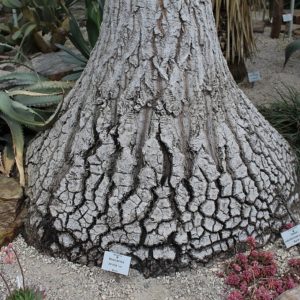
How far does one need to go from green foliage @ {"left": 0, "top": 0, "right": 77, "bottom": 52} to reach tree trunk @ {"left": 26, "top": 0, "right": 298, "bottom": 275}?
1.75 metres

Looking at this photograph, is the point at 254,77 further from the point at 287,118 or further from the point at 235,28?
the point at 287,118

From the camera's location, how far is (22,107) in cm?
260

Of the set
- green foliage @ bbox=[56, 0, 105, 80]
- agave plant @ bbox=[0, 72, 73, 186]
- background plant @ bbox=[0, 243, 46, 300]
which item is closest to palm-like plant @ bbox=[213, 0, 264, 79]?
green foliage @ bbox=[56, 0, 105, 80]

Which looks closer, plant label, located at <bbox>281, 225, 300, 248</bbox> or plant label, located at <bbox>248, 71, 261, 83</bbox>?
plant label, located at <bbox>281, 225, 300, 248</bbox>

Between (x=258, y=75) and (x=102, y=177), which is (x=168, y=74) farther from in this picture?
(x=258, y=75)

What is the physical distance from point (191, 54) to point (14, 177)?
39.0 inches

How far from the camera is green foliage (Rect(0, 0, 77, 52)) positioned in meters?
3.86

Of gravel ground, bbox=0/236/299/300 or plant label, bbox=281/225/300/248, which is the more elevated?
gravel ground, bbox=0/236/299/300

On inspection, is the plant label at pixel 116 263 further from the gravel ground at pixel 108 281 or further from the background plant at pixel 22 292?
the background plant at pixel 22 292

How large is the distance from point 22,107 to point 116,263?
89 centimetres

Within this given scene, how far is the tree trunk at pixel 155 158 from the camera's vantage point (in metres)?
2.16

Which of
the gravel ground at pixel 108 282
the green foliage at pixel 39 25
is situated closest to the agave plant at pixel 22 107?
the gravel ground at pixel 108 282

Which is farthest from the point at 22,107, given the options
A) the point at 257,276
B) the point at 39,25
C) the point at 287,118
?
the point at 39,25

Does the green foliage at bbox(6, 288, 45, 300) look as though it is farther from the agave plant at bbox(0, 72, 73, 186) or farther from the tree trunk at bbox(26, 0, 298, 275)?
the agave plant at bbox(0, 72, 73, 186)
